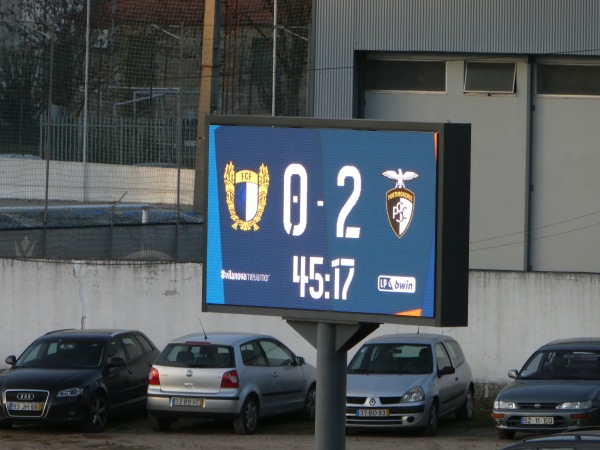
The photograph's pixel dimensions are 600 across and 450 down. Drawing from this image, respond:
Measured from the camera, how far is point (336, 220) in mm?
8469

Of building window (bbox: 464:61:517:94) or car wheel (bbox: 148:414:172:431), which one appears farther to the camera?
building window (bbox: 464:61:517:94)

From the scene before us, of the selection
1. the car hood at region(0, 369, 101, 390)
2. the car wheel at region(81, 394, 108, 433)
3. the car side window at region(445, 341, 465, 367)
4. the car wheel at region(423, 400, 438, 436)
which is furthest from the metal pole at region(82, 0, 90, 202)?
the car wheel at region(423, 400, 438, 436)

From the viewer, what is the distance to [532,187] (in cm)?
2508

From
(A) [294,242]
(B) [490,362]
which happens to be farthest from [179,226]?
(A) [294,242]

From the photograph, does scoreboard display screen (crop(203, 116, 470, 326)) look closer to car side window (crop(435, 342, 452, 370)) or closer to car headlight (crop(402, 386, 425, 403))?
car headlight (crop(402, 386, 425, 403))

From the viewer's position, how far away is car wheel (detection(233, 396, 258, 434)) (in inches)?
653

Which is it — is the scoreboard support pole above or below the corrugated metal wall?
below

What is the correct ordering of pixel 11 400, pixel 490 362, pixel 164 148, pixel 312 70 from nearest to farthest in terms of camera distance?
pixel 11 400, pixel 490 362, pixel 164 148, pixel 312 70

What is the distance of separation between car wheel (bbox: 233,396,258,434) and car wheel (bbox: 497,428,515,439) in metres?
3.42

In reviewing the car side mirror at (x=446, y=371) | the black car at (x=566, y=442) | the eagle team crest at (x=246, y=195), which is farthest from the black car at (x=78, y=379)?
the black car at (x=566, y=442)

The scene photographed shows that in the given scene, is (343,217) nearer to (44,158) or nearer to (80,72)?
(44,158)

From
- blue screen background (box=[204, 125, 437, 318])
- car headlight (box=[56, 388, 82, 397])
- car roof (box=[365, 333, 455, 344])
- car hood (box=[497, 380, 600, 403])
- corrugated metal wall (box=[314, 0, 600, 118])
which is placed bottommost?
car headlight (box=[56, 388, 82, 397])

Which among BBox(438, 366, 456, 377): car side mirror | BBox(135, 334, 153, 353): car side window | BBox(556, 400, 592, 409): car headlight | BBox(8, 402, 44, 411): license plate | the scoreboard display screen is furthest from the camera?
BBox(135, 334, 153, 353): car side window

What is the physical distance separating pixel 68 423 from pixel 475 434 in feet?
18.9
